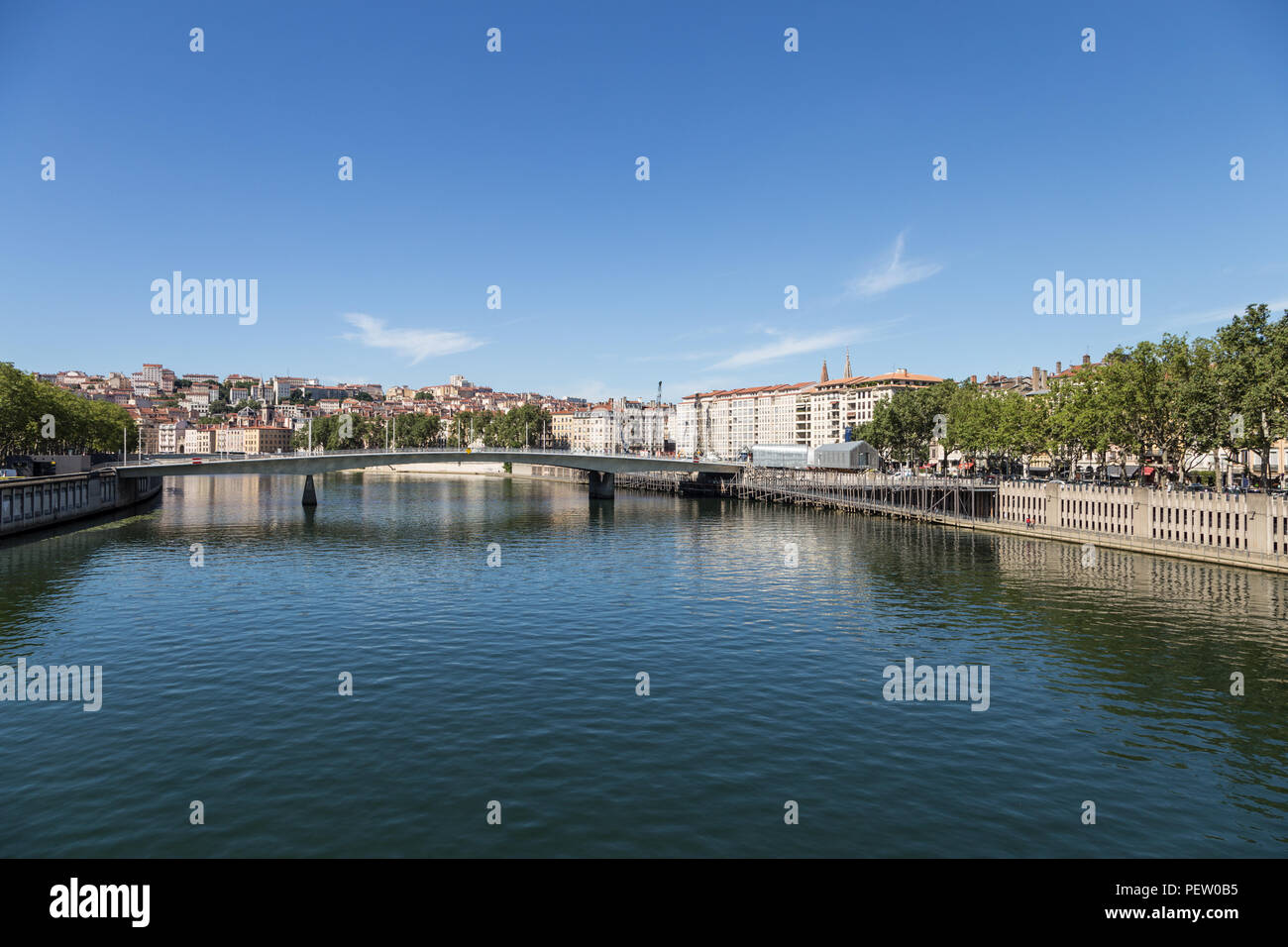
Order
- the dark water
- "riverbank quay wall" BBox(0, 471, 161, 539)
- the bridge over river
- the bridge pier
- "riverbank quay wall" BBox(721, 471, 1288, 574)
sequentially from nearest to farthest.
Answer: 1. the dark water
2. "riverbank quay wall" BBox(721, 471, 1288, 574)
3. "riverbank quay wall" BBox(0, 471, 161, 539)
4. the bridge over river
5. the bridge pier

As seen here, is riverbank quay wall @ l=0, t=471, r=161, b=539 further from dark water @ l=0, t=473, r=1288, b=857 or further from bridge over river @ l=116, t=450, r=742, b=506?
dark water @ l=0, t=473, r=1288, b=857

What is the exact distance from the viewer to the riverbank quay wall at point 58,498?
189ft

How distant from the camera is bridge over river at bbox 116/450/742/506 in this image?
266ft

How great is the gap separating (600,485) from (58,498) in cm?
6164

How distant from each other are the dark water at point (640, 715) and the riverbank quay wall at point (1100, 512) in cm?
503

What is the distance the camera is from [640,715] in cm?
2020

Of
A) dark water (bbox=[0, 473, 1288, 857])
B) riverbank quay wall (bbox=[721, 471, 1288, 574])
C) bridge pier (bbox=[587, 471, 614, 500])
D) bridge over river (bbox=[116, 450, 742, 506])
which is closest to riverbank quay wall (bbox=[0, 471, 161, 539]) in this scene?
bridge over river (bbox=[116, 450, 742, 506])

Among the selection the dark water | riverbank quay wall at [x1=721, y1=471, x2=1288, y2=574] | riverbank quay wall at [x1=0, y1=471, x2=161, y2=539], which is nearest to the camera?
the dark water

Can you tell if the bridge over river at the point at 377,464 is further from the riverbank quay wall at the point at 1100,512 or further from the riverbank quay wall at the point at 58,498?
the riverbank quay wall at the point at 1100,512

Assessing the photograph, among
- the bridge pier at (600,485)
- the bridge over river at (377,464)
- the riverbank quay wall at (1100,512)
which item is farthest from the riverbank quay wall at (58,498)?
the riverbank quay wall at (1100,512)

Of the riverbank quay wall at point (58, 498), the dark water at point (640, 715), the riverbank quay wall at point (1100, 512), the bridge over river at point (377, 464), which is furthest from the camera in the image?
the bridge over river at point (377, 464)
